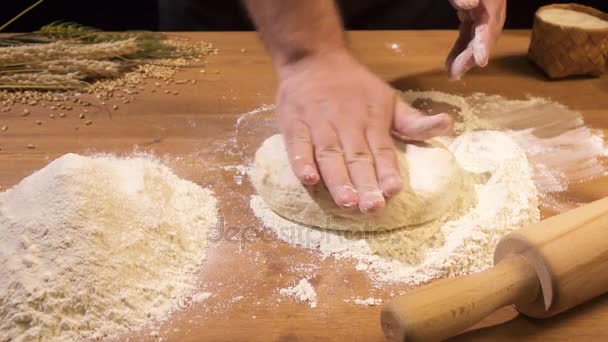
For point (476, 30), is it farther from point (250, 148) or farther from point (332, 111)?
point (250, 148)

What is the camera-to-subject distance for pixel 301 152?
1.23 meters

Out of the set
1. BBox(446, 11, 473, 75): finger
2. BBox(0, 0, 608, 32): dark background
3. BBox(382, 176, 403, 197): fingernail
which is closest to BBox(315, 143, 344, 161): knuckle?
BBox(382, 176, 403, 197): fingernail

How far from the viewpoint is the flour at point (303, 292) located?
1.05m

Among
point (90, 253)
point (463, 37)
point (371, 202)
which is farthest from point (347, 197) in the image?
point (463, 37)

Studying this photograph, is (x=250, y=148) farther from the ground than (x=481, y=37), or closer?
closer

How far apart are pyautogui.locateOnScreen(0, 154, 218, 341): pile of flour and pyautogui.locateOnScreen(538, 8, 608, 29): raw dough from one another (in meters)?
1.20

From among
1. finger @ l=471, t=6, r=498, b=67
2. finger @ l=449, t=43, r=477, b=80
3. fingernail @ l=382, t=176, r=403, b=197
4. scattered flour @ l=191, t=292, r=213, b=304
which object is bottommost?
scattered flour @ l=191, t=292, r=213, b=304

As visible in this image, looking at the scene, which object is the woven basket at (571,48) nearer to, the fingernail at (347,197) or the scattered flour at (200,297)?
the fingernail at (347,197)

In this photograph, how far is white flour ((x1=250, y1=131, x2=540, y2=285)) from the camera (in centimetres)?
111

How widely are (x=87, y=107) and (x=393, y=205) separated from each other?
3.09ft

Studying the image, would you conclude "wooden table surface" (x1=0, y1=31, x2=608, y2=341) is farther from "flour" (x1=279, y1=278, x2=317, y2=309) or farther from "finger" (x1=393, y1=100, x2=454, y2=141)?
"finger" (x1=393, y1=100, x2=454, y2=141)

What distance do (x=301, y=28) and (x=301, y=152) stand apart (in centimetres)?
40

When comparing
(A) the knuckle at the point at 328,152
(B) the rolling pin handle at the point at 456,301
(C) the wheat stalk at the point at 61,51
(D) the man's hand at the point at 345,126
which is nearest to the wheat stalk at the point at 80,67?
(C) the wheat stalk at the point at 61,51

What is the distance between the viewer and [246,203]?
1.29 metres
